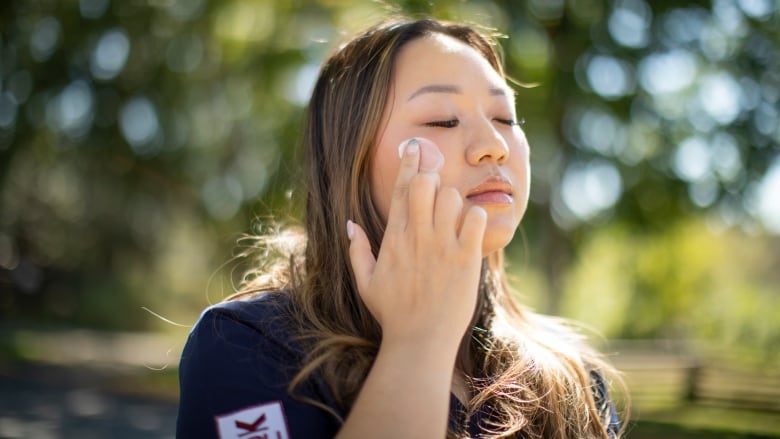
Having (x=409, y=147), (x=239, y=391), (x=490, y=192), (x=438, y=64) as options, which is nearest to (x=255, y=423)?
(x=239, y=391)

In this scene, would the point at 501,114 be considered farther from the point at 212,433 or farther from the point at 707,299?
the point at 707,299

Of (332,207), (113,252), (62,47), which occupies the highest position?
(332,207)

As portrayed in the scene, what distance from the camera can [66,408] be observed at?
8148mm

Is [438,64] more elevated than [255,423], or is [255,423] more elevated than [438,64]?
[438,64]

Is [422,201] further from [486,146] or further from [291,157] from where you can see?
[291,157]

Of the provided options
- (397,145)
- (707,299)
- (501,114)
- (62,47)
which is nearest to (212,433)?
(397,145)

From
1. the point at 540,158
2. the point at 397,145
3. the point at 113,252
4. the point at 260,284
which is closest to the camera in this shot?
the point at 397,145

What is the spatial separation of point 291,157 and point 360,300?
3.89m

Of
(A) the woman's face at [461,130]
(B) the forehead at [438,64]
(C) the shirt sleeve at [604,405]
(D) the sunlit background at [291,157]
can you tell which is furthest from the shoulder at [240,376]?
(D) the sunlit background at [291,157]

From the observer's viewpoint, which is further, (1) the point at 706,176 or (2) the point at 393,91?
(1) the point at 706,176

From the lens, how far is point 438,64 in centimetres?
177

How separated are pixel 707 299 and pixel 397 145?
43.9 feet

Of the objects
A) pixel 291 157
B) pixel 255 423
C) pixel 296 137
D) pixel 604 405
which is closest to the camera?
pixel 255 423

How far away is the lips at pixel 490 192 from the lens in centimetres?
166
